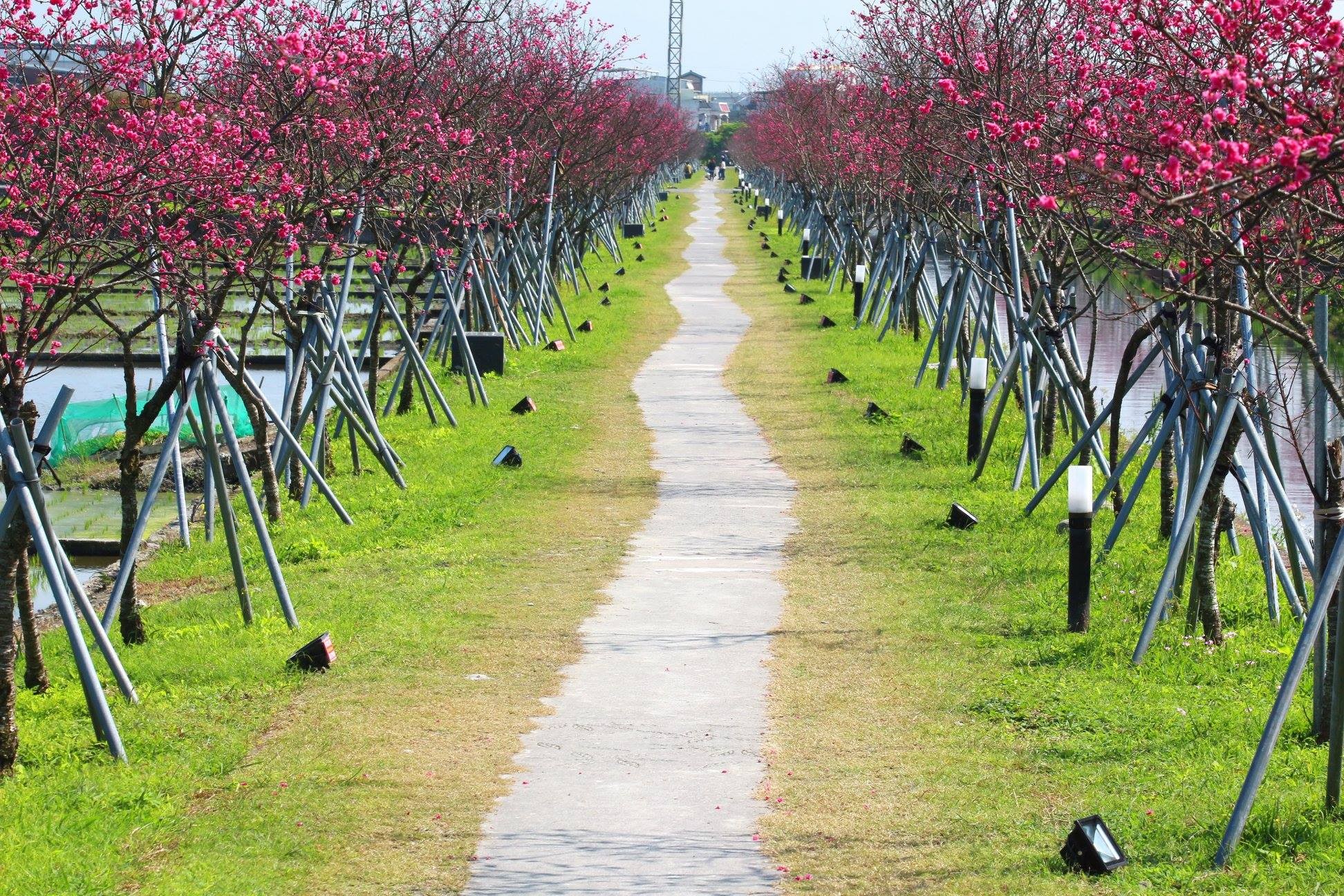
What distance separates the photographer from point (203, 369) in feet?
33.7

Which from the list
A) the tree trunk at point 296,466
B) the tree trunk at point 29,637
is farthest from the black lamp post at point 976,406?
the tree trunk at point 29,637

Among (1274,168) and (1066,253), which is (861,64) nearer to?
(1066,253)

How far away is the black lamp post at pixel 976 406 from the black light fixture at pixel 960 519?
8.77 ft

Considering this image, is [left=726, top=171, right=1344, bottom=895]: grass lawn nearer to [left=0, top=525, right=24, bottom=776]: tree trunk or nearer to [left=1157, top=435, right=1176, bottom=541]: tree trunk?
[left=1157, top=435, right=1176, bottom=541]: tree trunk

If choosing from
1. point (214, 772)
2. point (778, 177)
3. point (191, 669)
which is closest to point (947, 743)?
point (214, 772)

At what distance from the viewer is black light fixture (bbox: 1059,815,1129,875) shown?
6.30 m

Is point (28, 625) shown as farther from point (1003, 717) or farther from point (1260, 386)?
point (1260, 386)

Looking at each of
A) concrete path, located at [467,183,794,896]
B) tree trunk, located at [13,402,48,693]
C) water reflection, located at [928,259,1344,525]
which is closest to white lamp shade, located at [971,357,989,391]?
water reflection, located at [928,259,1344,525]

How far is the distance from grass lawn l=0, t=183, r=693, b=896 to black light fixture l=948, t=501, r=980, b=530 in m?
2.81

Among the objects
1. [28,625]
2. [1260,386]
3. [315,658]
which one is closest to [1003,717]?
[315,658]

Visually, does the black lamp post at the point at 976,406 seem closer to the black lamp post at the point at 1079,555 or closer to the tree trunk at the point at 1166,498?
the tree trunk at the point at 1166,498

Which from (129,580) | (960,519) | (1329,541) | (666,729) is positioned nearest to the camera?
(1329,541)

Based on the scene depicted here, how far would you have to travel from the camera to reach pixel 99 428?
21109 mm

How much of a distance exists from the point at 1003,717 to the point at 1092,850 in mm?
2172
